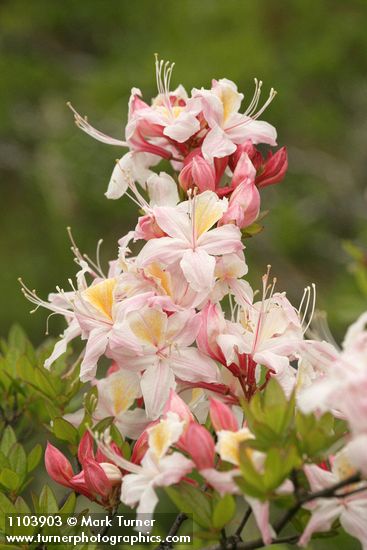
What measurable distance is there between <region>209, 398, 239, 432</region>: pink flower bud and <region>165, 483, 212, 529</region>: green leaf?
0.09 metres

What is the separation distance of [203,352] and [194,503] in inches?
9.6

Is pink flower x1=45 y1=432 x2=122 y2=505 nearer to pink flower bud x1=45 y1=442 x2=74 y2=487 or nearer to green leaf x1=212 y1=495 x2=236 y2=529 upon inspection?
pink flower bud x1=45 y1=442 x2=74 y2=487

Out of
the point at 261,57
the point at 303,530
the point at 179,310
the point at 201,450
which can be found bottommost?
the point at 303,530

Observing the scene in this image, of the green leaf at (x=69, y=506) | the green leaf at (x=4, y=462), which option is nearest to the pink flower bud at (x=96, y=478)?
the green leaf at (x=69, y=506)

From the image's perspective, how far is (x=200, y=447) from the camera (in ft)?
3.48

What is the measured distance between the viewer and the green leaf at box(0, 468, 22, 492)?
1.44 metres

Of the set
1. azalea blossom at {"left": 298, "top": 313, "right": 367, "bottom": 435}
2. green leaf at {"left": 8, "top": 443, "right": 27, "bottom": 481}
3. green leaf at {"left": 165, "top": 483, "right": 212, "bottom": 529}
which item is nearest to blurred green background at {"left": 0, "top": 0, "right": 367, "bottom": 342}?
green leaf at {"left": 8, "top": 443, "right": 27, "bottom": 481}

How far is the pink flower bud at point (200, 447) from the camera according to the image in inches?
41.7

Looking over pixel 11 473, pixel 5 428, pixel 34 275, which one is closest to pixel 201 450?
pixel 11 473

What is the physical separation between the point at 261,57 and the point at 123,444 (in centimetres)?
482

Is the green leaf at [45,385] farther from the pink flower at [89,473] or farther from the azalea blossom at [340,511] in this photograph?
the azalea blossom at [340,511]

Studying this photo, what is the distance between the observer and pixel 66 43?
7891 mm

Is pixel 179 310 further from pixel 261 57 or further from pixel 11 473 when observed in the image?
pixel 261 57

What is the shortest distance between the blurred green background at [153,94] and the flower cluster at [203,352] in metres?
3.51
